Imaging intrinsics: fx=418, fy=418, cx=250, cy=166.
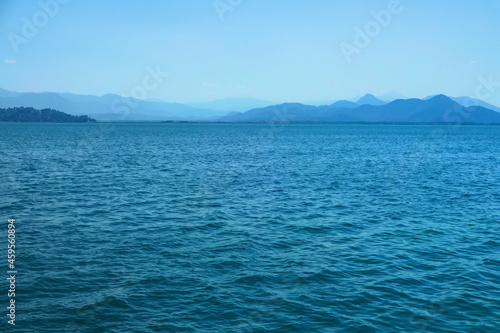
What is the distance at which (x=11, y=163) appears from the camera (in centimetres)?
6412

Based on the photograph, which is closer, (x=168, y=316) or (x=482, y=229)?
(x=168, y=316)

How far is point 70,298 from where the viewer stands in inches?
677

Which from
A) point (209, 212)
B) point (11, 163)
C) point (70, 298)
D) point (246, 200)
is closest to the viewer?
point (70, 298)

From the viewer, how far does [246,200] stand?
3747 centimetres

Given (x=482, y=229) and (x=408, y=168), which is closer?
(x=482, y=229)

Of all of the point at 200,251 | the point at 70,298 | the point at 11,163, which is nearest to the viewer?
the point at 70,298

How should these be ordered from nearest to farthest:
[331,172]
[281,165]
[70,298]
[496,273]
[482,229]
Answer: [70,298] → [496,273] → [482,229] → [331,172] → [281,165]

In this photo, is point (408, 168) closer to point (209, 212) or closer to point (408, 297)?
point (209, 212)

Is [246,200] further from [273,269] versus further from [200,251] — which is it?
[273,269]

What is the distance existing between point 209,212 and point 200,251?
30.6 feet

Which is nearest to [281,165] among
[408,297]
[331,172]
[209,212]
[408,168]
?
[331,172]

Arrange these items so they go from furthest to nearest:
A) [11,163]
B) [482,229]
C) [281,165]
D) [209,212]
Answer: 1. [281,165]
2. [11,163]
3. [209,212]
4. [482,229]

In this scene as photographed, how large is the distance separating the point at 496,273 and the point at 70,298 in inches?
783

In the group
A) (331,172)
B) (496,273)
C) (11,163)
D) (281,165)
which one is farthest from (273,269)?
(11,163)
